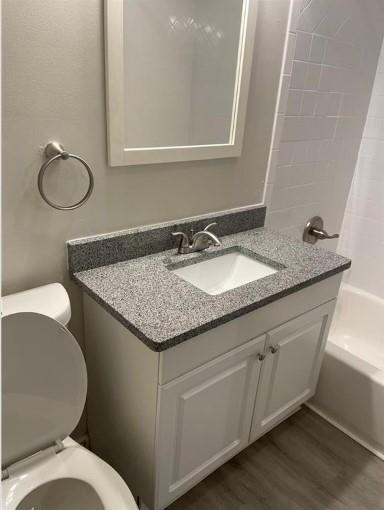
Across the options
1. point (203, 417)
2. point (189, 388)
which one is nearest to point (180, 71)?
point (189, 388)

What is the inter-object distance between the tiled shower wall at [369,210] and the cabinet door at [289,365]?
85 centimetres

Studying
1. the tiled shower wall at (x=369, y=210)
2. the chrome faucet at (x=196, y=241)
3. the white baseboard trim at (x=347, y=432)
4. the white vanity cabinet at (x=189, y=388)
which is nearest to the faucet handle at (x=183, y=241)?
the chrome faucet at (x=196, y=241)

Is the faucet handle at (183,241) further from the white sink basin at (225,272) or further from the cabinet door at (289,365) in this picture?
the cabinet door at (289,365)

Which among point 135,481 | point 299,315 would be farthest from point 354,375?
point 135,481

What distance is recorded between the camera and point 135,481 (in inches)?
54.1

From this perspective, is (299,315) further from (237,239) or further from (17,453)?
(17,453)

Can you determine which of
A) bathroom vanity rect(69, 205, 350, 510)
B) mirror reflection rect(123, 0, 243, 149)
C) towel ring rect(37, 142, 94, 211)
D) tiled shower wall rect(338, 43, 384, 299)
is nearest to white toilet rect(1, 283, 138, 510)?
bathroom vanity rect(69, 205, 350, 510)

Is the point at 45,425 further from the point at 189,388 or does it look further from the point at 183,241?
the point at 183,241

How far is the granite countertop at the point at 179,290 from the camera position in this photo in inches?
43.4

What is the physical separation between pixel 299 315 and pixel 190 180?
0.65 meters

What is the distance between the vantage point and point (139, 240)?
1.46 m

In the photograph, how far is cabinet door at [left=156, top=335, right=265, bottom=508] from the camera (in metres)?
1.21

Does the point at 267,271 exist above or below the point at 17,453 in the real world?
above

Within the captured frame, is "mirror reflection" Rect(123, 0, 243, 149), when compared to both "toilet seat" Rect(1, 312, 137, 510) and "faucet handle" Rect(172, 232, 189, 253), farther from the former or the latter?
"toilet seat" Rect(1, 312, 137, 510)
